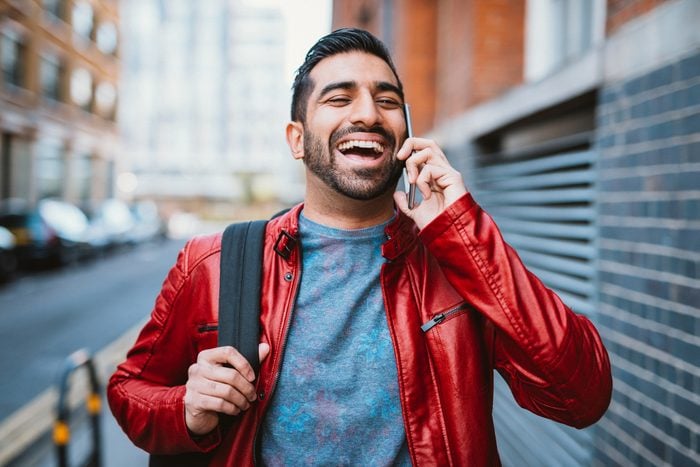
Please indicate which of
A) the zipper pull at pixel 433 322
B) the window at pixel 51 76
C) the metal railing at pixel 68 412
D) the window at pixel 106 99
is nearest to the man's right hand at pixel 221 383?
the zipper pull at pixel 433 322

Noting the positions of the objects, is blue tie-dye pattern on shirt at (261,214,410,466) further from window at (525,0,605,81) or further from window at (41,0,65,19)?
window at (41,0,65,19)

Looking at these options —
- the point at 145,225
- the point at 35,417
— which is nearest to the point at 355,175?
the point at 35,417

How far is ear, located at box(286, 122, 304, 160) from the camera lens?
195 cm

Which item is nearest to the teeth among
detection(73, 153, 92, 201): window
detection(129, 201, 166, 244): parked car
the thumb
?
the thumb

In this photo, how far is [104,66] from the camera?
105 ft

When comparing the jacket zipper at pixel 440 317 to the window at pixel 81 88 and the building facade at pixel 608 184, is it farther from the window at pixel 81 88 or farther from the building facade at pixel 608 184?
the window at pixel 81 88

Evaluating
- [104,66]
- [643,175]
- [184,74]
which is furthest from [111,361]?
[184,74]

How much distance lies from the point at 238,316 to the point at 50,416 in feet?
16.2

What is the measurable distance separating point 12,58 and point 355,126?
26.0 metres

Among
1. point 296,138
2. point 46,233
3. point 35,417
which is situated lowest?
point 35,417

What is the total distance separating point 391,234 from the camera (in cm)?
176

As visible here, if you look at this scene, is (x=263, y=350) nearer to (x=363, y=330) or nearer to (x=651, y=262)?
(x=363, y=330)

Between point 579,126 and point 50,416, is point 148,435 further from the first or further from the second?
point 50,416

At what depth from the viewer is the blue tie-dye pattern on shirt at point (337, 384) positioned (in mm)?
1604
